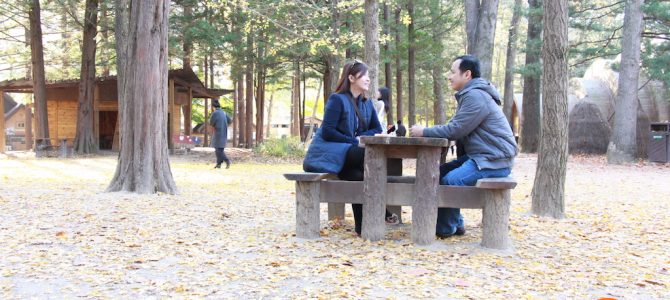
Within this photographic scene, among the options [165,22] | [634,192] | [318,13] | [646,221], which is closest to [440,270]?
[646,221]

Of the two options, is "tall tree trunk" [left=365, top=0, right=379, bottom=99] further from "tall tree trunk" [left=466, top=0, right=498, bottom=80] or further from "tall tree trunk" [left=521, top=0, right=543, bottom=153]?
"tall tree trunk" [left=521, top=0, right=543, bottom=153]

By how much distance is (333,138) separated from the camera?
5090mm

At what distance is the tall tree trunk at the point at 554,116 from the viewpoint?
661cm

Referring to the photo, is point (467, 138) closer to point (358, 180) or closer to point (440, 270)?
point (358, 180)

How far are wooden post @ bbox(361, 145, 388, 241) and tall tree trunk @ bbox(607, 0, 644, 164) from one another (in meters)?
14.7

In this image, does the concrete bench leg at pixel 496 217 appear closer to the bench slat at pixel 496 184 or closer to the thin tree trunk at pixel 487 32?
the bench slat at pixel 496 184

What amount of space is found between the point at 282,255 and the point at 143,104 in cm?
439

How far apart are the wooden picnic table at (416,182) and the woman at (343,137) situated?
32cm

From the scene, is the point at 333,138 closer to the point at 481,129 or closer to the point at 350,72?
the point at 350,72

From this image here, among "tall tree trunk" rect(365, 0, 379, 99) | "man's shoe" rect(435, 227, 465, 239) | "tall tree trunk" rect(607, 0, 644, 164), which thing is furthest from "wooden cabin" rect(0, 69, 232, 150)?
"man's shoe" rect(435, 227, 465, 239)

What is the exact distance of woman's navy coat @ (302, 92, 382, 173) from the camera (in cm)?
505

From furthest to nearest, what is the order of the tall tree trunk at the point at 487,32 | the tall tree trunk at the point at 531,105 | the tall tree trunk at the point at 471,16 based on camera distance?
the tall tree trunk at the point at 531,105 < the tall tree trunk at the point at 471,16 < the tall tree trunk at the point at 487,32

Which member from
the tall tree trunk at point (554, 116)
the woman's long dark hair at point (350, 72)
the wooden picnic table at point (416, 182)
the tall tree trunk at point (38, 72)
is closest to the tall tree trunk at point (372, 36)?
the tall tree trunk at point (554, 116)

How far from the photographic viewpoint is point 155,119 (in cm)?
802
